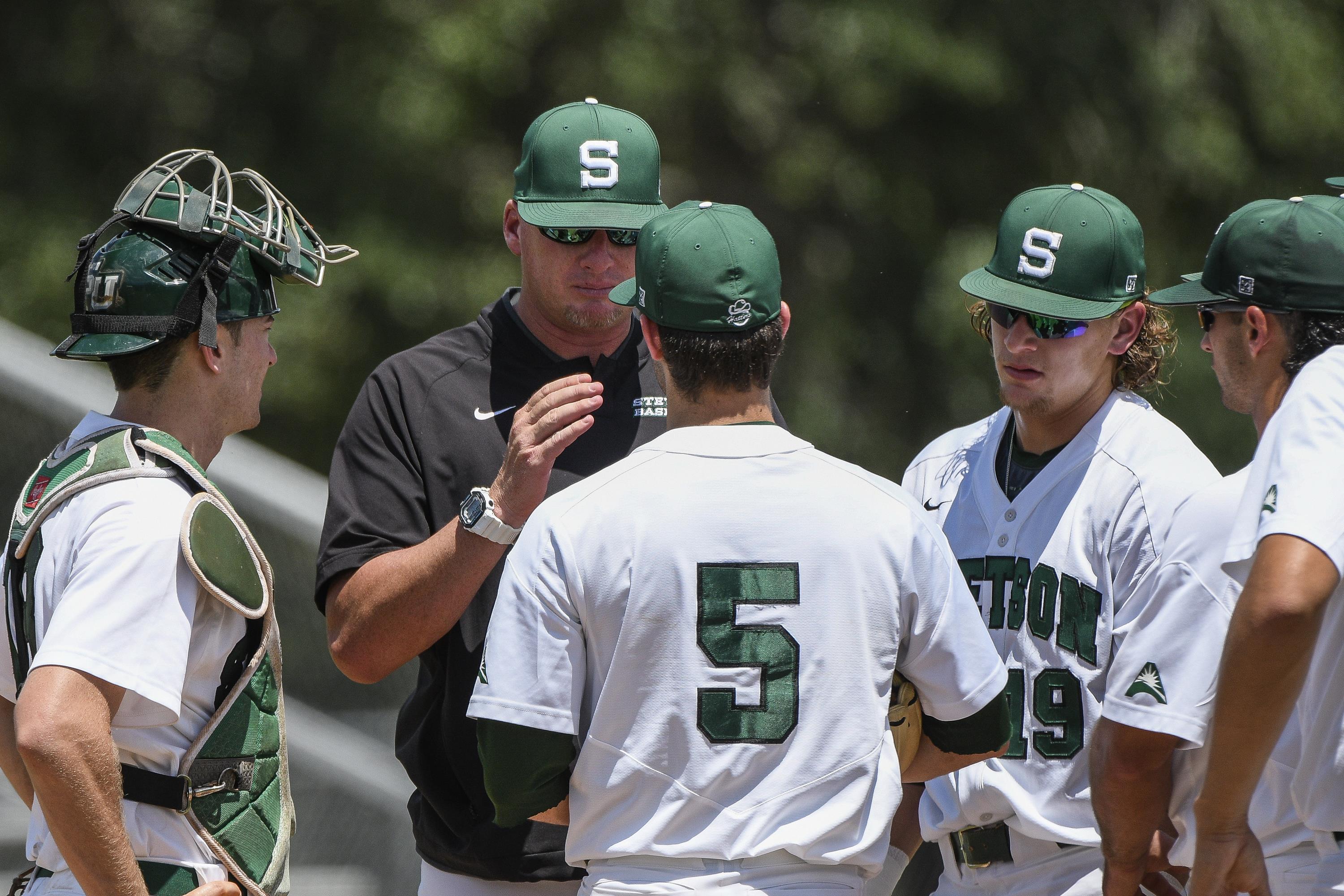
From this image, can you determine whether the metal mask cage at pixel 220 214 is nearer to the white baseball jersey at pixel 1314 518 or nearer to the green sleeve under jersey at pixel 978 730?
the green sleeve under jersey at pixel 978 730

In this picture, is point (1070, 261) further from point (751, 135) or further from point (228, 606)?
point (751, 135)

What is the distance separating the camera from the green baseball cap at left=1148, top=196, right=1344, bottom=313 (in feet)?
8.04

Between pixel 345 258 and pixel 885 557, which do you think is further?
pixel 345 258

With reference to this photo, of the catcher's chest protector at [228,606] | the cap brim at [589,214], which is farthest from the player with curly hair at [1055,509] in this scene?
the catcher's chest protector at [228,606]

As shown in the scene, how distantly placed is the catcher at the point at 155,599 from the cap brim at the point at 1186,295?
5.75ft

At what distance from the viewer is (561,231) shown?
3066 mm

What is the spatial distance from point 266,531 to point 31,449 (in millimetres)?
Answer: 846

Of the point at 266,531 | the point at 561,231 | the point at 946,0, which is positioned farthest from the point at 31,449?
the point at 946,0

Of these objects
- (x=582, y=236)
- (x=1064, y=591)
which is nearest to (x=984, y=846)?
(x=1064, y=591)

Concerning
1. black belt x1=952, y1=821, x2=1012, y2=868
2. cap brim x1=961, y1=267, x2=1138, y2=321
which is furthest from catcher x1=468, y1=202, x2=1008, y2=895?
cap brim x1=961, y1=267, x2=1138, y2=321

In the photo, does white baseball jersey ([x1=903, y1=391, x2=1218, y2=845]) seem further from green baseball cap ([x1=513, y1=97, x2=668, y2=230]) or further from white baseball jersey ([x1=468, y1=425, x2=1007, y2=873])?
green baseball cap ([x1=513, y1=97, x2=668, y2=230])

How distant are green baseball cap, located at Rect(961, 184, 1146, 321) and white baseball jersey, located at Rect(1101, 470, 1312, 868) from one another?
562 mm

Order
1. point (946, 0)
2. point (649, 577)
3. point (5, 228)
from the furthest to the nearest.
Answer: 1. point (946, 0)
2. point (5, 228)
3. point (649, 577)

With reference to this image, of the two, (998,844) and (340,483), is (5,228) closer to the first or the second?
(340,483)
